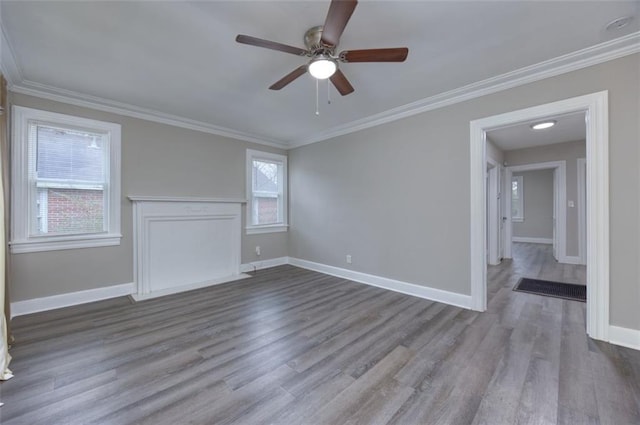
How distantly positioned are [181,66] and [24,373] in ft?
9.08

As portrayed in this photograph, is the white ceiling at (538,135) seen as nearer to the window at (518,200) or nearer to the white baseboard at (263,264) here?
the window at (518,200)

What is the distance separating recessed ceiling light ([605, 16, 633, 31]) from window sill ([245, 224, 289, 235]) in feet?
15.8

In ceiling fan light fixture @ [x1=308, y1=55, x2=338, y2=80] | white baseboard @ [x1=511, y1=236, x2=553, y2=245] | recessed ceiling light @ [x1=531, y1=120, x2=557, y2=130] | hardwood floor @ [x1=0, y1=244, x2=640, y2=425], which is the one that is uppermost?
recessed ceiling light @ [x1=531, y1=120, x2=557, y2=130]

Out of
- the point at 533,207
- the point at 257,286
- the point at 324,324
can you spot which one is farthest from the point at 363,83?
the point at 533,207

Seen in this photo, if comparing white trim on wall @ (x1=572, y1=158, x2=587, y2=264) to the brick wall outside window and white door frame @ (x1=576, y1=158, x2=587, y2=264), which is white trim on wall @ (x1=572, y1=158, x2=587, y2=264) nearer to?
white door frame @ (x1=576, y1=158, x2=587, y2=264)

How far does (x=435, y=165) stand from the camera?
10.9 feet

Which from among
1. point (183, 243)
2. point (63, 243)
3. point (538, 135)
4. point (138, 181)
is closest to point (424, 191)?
point (538, 135)

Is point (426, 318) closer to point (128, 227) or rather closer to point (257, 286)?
point (257, 286)

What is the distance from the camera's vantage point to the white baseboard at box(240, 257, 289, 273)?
15.7ft

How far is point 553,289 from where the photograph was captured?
374 centimetres

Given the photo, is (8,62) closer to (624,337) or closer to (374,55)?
(374,55)

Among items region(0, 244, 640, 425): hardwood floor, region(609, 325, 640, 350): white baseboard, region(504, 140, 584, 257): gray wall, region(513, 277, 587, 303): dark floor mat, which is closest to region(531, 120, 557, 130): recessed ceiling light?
region(504, 140, 584, 257): gray wall

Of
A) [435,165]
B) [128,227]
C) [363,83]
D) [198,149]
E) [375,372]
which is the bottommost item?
[375,372]

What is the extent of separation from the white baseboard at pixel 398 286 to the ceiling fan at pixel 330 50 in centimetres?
268
